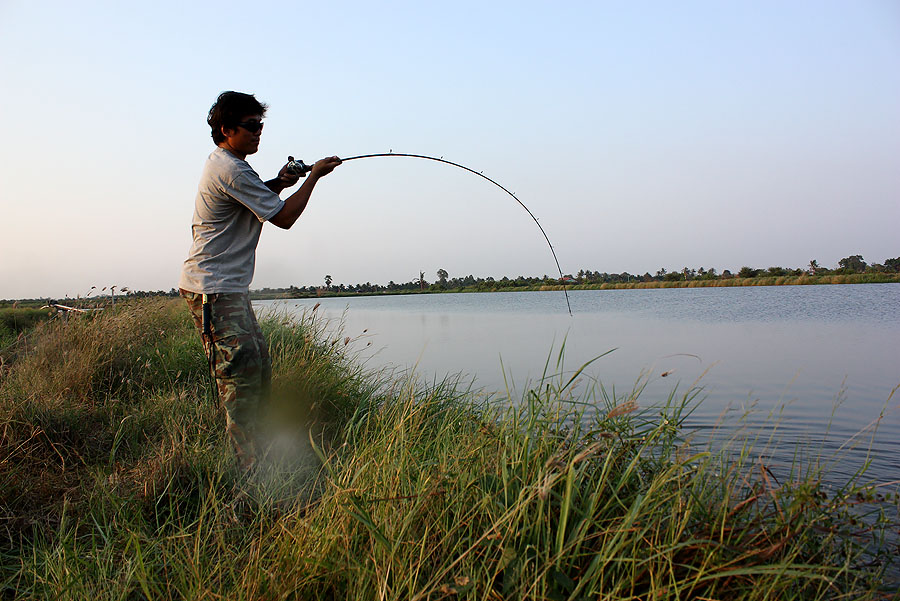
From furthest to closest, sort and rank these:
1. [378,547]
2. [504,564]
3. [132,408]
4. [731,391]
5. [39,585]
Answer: [731,391] < [132,408] < [39,585] < [378,547] < [504,564]

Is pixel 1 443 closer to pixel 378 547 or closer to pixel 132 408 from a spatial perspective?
pixel 132 408

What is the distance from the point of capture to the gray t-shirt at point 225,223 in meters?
2.95

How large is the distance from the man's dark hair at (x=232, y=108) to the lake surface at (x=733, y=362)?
6.02 ft

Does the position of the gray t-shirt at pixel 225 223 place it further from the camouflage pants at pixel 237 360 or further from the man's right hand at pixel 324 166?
the man's right hand at pixel 324 166

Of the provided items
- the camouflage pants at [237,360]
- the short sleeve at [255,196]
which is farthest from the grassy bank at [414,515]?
the short sleeve at [255,196]

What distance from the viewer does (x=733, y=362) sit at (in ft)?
30.5

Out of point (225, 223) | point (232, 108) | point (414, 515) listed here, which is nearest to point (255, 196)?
point (225, 223)

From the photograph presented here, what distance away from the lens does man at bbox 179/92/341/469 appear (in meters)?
2.97

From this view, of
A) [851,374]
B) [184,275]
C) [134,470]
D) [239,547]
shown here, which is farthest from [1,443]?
[851,374]

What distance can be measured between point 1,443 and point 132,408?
1011 millimetres

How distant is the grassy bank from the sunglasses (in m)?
1.72

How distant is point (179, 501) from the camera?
299 centimetres

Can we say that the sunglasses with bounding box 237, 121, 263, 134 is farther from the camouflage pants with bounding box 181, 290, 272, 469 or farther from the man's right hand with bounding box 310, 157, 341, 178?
the camouflage pants with bounding box 181, 290, 272, 469

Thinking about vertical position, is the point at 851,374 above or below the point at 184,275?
below
